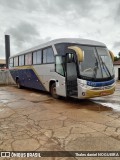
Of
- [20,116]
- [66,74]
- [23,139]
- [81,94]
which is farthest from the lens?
[66,74]

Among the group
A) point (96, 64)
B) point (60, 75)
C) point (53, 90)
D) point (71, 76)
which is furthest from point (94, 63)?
point (53, 90)

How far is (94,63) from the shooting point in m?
8.68

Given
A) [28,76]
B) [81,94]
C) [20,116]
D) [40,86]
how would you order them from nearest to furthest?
[20,116]
[81,94]
[40,86]
[28,76]

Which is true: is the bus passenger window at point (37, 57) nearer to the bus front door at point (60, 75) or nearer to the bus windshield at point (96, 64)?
the bus front door at point (60, 75)

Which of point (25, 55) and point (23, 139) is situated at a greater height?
point (25, 55)

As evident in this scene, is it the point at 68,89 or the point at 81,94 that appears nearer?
the point at 81,94

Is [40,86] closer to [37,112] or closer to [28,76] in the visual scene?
[28,76]

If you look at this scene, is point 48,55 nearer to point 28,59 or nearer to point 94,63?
point 94,63

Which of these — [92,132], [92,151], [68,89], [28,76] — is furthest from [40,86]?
[92,151]

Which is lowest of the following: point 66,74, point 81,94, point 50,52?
point 81,94

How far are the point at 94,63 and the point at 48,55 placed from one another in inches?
126

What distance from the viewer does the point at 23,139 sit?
4629 millimetres

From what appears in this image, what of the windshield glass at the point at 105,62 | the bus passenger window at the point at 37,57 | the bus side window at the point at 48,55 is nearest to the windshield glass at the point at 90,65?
the windshield glass at the point at 105,62

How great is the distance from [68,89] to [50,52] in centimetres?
264
